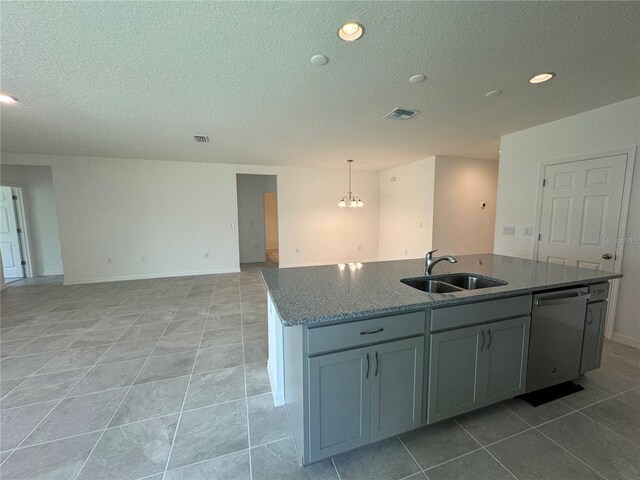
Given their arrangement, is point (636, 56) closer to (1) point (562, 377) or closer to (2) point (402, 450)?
(1) point (562, 377)

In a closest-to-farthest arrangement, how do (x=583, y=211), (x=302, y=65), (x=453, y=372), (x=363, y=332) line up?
(x=363, y=332) < (x=453, y=372) < (x=302, y=65) < (x=583, y=211)

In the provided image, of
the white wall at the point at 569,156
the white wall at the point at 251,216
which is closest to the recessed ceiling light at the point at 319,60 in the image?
the white wall at the point at 569,156

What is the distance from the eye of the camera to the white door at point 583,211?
2.72m

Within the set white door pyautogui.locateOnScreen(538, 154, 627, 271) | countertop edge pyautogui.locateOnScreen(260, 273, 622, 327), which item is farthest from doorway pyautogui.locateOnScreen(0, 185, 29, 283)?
white door pyautogui.locateOnScreen(538, 154, 627, 271)

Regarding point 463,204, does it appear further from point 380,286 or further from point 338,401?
point 338,401

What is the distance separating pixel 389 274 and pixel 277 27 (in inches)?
72.8

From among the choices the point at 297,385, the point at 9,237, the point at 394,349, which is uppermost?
the point at 9,237

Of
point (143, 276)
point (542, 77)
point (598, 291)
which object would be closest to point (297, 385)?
point (598, 291)

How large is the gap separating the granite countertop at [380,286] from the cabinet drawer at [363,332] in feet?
0.17

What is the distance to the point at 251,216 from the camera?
7.38m

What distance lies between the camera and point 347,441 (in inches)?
53.6

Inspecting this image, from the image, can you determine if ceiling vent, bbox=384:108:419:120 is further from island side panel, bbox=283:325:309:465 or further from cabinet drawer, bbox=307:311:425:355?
island side panel, bbox=283:325:309:465

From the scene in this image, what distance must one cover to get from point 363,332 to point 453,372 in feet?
2.37

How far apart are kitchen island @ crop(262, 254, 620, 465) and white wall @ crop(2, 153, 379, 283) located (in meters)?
4.44
